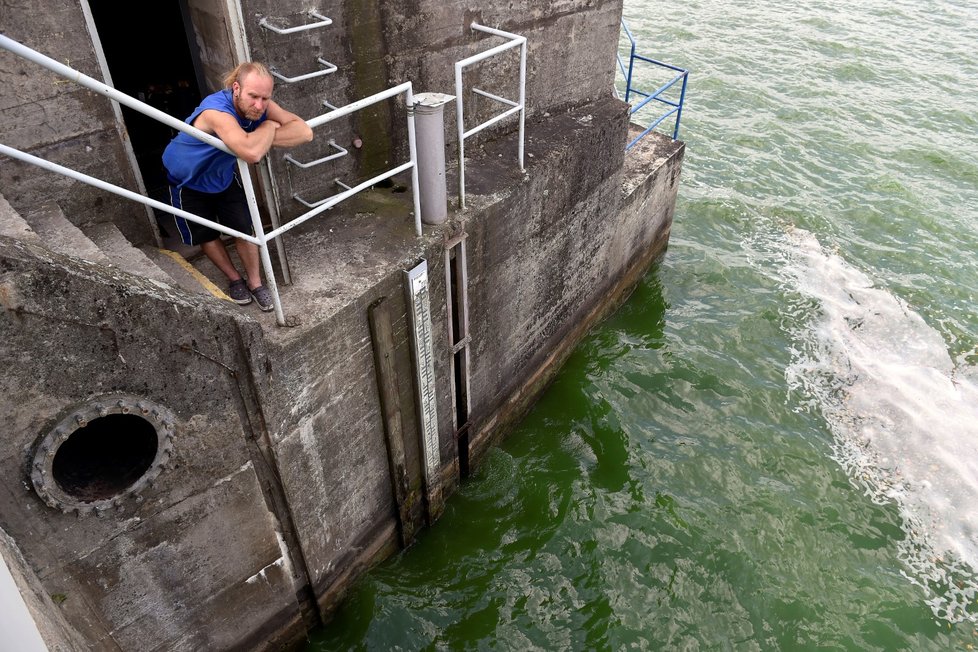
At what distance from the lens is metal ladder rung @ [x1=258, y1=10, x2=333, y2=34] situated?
4.82m

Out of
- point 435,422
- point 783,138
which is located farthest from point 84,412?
point 783,138

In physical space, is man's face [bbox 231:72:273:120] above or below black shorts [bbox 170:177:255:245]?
above

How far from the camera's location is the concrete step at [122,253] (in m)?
4.39

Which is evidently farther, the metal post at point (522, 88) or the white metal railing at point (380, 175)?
the metal post at point (522, 88)

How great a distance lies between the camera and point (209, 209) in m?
4.99

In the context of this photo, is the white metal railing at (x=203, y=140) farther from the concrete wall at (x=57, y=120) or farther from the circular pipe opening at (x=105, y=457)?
the circular pipe opening at (x=105, y=457)

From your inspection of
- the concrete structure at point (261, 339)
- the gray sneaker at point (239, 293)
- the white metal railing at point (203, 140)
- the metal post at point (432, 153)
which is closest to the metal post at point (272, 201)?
the concrete structure at point (261, 339)

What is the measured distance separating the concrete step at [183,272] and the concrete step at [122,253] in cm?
21

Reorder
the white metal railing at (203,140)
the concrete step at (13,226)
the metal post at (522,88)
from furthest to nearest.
Answer: the metal post at (522,88) < the concrete step at (13,226) < the white metal railing at (203,140)

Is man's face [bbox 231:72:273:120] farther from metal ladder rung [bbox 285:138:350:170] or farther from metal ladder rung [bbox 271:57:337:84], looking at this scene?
metal ladder rung [bbox 285:138:350:170]

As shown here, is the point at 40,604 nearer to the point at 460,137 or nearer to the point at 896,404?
the point at 460,137

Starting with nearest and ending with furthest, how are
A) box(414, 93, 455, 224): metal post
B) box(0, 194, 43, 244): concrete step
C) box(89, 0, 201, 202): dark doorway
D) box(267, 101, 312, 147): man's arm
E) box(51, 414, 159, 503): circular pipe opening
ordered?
box(0, 194, 43, 244): concrete step → box(51, 414, 159, 503): circular pipe opening → box(267, 101, 312, 147): man's arm → box(414, 93, 455, 224): metal post → box(89, 0, 201, 202): dark doorway

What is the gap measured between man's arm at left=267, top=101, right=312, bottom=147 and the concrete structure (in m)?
0.67

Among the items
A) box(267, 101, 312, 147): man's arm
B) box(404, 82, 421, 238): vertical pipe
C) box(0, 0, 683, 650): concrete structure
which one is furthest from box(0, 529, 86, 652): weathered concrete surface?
box(404, 82, 421, 238): vertical pipe
